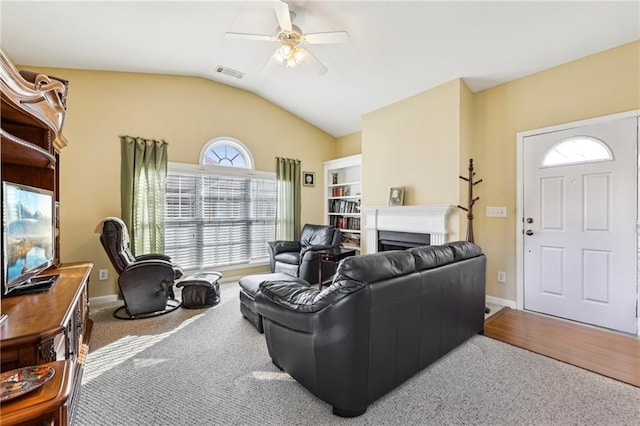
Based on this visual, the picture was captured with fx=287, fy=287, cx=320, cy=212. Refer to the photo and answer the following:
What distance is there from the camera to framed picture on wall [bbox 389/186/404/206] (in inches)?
168

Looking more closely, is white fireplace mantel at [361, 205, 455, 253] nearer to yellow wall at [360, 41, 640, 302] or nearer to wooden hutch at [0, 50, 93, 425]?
yellow wall at [360, 41, 640, 302]

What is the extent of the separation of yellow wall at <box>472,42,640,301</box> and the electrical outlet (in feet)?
0.18

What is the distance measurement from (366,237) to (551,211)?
2.51 metres

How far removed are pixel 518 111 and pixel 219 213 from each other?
4.52 meters

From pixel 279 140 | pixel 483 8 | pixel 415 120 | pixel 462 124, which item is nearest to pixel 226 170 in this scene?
pixel 279 140

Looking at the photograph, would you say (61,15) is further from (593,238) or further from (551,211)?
(593,238)

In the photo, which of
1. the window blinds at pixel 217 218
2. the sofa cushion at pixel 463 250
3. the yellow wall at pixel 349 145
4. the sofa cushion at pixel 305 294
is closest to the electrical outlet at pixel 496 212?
the sofa cushion at pixel 463 250

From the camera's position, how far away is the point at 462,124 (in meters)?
3.65

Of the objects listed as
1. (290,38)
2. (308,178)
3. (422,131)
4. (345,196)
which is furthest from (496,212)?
(308,178)

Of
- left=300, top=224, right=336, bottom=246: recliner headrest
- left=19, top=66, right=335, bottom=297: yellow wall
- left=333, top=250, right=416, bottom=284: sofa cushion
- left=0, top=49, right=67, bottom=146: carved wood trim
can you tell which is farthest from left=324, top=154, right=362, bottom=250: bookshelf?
left=0, top=49, right=67, bottom=146: carved wood trim

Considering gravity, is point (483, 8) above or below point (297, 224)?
above

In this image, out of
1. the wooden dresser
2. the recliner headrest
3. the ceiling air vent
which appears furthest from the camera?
the recliner headrest

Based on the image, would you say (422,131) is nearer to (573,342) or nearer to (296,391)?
(573,342)

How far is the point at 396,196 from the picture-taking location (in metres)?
4.33
